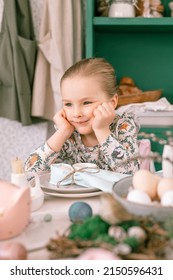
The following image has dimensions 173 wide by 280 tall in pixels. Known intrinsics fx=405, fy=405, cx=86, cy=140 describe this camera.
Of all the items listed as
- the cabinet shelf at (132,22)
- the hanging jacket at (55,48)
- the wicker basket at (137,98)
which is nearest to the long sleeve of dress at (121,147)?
the wicker basket at (137,98)

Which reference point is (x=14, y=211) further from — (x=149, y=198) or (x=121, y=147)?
(x=121, y=147)

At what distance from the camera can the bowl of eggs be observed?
0.76 meters

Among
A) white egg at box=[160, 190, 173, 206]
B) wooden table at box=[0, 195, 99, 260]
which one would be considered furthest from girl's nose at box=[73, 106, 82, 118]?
white egg at box=[160, 190, 173, 206]

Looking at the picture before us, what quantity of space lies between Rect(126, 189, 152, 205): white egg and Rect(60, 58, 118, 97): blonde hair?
0.67 m

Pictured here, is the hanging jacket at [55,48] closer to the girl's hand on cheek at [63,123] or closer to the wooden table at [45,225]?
the girl's hand on cheek at [63,123]

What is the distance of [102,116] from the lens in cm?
137

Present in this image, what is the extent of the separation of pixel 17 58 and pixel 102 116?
1416 millimetres

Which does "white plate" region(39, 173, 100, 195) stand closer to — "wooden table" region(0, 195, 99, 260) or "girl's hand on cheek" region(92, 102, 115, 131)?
"wooden table" region(0, 195, 99, 260)

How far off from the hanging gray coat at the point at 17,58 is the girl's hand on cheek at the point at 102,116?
138 cm

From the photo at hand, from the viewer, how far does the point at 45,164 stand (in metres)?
1.41

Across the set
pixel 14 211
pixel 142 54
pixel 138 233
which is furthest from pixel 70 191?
pixel 142 54

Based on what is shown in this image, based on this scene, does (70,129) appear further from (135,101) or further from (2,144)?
(2,144)

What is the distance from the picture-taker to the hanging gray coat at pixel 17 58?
2.62 m
